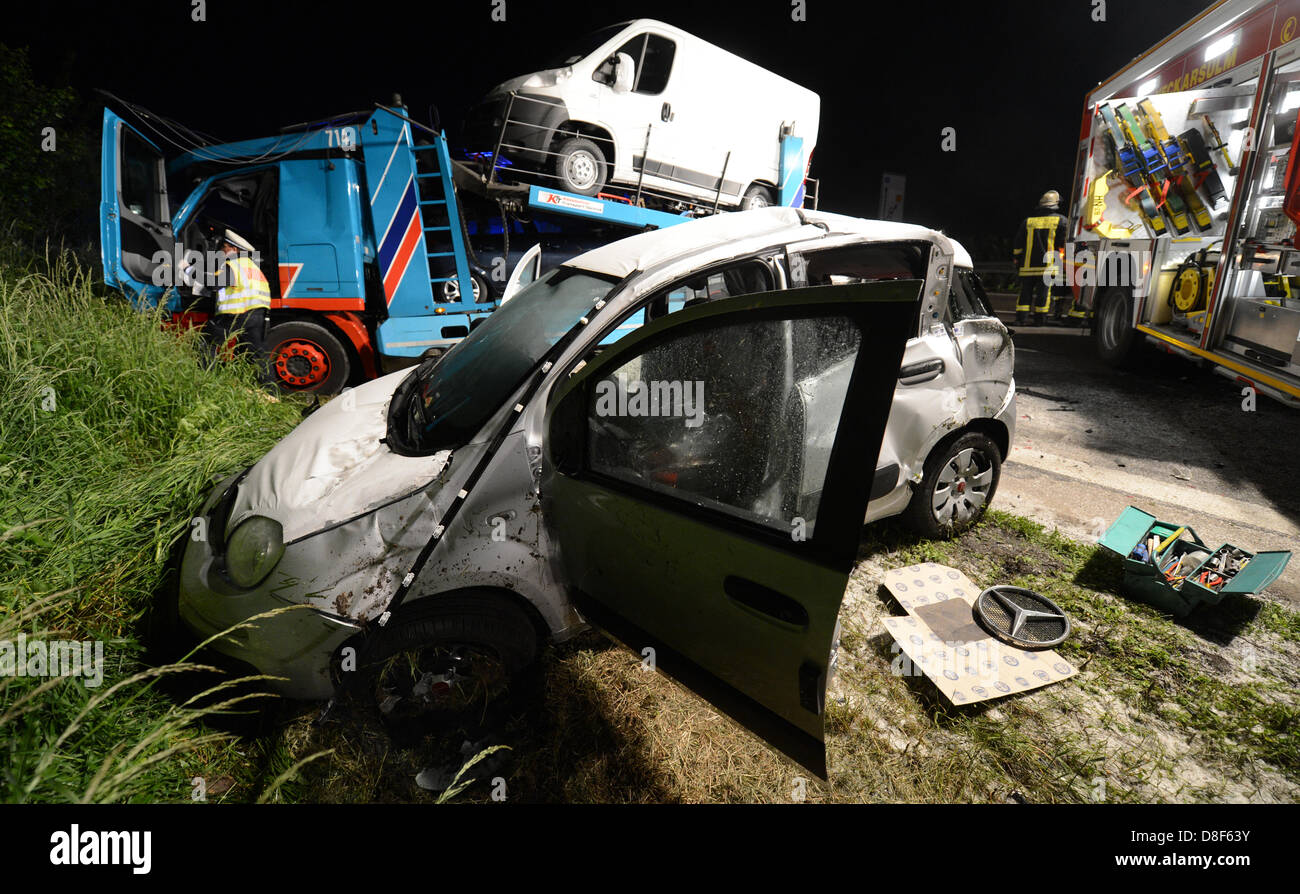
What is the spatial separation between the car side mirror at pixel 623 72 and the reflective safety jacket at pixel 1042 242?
6.81 m

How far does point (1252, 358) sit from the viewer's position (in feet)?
15.1

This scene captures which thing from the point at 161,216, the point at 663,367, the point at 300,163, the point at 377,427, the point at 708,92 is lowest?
the point at 377,427

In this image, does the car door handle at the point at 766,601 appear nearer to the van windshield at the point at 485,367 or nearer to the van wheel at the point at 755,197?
the van windshield at the point at 485,367

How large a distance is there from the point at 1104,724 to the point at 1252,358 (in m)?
4.41

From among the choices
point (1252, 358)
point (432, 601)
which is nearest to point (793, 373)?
point (432, 601)

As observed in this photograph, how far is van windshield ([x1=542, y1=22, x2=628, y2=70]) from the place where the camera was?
19.5 feet

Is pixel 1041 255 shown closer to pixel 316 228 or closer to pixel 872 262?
pixel 872 262

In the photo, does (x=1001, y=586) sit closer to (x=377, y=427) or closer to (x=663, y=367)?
(x=663, y=367)

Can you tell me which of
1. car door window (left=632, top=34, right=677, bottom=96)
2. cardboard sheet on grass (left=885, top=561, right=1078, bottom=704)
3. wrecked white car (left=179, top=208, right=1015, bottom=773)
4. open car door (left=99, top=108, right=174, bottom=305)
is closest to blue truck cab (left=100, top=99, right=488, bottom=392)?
open car door (left=99, top=108, right=174, bottom=305)

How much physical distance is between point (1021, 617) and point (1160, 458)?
280 centimetres

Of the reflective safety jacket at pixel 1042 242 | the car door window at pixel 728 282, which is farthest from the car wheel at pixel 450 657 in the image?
the reflective safety jacket at pixel 1042 242

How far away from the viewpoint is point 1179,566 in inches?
106
